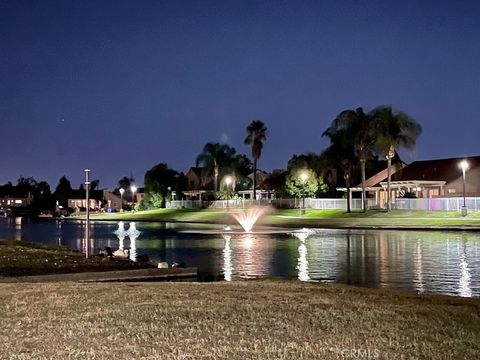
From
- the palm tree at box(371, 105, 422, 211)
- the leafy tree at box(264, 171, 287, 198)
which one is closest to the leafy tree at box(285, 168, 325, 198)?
the palm tree at box(371, 105, 422, 211)

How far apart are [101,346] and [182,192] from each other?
124m

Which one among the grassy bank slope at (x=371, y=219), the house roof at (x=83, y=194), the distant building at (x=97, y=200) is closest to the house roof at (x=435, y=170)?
the grassy bank slope at (x=371, y=219)

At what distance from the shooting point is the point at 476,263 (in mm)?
24141

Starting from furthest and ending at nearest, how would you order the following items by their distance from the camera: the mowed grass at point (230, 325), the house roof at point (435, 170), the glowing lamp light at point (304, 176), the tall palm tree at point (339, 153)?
the glowing lamp light at point (304, 176)
the tall palm tree at point (339, 153)
the house roof at point (435, 170)
the mowed grass at point (230, 325)

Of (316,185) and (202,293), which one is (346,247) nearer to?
(202,293)

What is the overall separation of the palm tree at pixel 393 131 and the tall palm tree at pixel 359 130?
133 cm

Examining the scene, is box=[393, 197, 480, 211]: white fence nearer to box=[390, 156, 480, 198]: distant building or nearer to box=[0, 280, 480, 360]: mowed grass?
box=[390, 156, 480, 198]: distant building

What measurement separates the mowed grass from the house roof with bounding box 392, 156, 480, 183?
220 feet

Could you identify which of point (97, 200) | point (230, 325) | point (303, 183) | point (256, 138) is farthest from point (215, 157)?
point (230, 325)

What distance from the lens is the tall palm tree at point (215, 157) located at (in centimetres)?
11194

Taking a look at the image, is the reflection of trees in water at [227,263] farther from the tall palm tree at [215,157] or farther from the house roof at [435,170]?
the tall palm tree at [215,157]

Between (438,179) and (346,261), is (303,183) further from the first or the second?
(346,261)

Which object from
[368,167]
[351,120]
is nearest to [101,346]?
[351,120]

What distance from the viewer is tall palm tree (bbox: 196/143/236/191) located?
11194 cm
